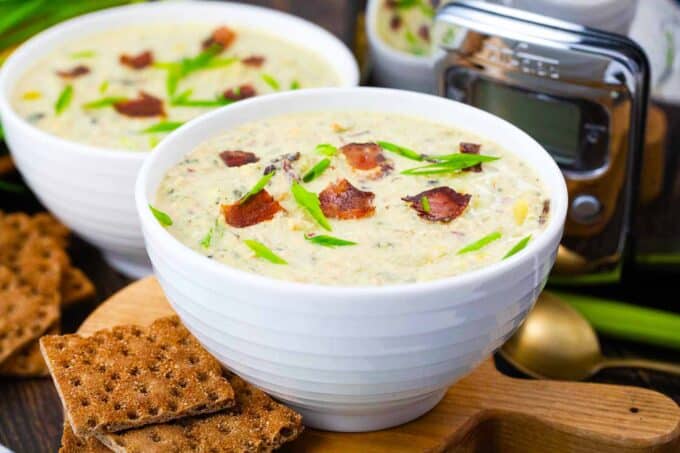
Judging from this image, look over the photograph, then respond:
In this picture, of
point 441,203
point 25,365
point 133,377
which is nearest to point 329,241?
point 441,203

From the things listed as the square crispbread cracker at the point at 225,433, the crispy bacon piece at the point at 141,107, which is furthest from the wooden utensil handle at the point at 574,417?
the crispy bacon piece at the point at 141,107

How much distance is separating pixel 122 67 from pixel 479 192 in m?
1.29

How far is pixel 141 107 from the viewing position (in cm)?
251

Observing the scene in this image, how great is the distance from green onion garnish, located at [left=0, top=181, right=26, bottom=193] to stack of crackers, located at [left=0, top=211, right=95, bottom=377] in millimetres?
92

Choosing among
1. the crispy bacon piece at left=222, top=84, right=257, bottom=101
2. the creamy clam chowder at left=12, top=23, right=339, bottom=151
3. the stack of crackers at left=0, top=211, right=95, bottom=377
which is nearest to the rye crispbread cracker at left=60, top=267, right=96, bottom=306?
the stack of crackers at left=0, top=211, right=95, bottom=377

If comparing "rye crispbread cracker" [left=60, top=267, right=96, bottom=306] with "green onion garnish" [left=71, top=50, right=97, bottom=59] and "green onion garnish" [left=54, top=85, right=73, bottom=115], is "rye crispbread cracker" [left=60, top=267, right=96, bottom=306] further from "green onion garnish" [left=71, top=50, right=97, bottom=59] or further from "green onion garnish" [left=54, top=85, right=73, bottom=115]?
"green onion garnish" [left=71, top=50, right=97, bottom=59]

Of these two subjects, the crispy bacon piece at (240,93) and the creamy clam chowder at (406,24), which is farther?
the creamy clam chowder at (406,24)

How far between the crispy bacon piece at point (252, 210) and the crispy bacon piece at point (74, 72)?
110cm

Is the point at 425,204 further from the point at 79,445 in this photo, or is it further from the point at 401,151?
the point at 79,445

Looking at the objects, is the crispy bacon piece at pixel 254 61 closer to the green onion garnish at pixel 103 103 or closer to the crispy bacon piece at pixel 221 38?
the crispy bacon piece at pixel 221 38

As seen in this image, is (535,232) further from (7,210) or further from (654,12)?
(7,210)

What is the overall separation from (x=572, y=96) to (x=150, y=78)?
1098mm

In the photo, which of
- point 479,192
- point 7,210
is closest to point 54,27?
point 7,210

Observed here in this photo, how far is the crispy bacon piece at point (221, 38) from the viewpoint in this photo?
2.85 meters
